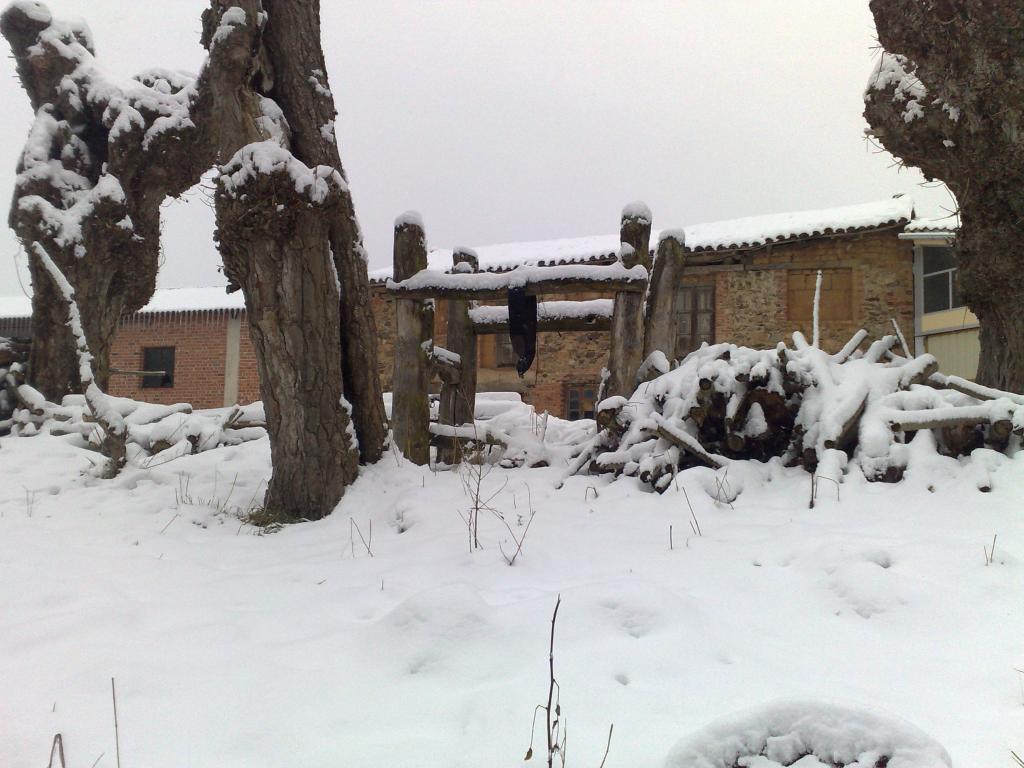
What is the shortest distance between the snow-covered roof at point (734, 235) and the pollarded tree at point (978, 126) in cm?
686

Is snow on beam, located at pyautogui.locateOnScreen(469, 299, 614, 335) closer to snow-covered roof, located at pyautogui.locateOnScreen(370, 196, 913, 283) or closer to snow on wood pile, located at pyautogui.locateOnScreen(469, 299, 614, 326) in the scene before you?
snow on wood pile, located at pyautogui.locateOnScreen(469, 299, 614, 326)

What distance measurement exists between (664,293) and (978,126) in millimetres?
2157

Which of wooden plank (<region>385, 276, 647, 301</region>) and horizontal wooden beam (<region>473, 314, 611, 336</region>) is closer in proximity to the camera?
wooden plank (<region>385, 276, 647, 301</region>)

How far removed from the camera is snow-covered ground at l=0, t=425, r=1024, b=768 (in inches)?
65.6

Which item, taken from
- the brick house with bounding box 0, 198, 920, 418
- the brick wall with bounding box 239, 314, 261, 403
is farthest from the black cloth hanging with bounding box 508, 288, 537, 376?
the brick wall with bounding box 239, 314, 261, 403

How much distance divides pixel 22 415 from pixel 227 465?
233cm

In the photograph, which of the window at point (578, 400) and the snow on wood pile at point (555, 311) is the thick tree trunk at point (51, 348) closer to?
the snow on wood pile at point (555, 311)

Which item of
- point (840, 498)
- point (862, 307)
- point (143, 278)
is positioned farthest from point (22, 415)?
point (862, 307)

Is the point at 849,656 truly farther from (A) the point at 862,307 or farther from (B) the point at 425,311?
(A) the point at 862,307

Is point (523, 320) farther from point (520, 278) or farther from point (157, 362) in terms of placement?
point (157, 362)

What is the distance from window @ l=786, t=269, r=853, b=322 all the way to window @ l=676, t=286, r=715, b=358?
147 centimetres

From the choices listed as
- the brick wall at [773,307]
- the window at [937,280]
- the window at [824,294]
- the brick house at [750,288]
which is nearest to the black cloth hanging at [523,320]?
the brick wall at [773,307]

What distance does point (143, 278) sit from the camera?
6832mm

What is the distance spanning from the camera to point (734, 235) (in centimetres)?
1363
